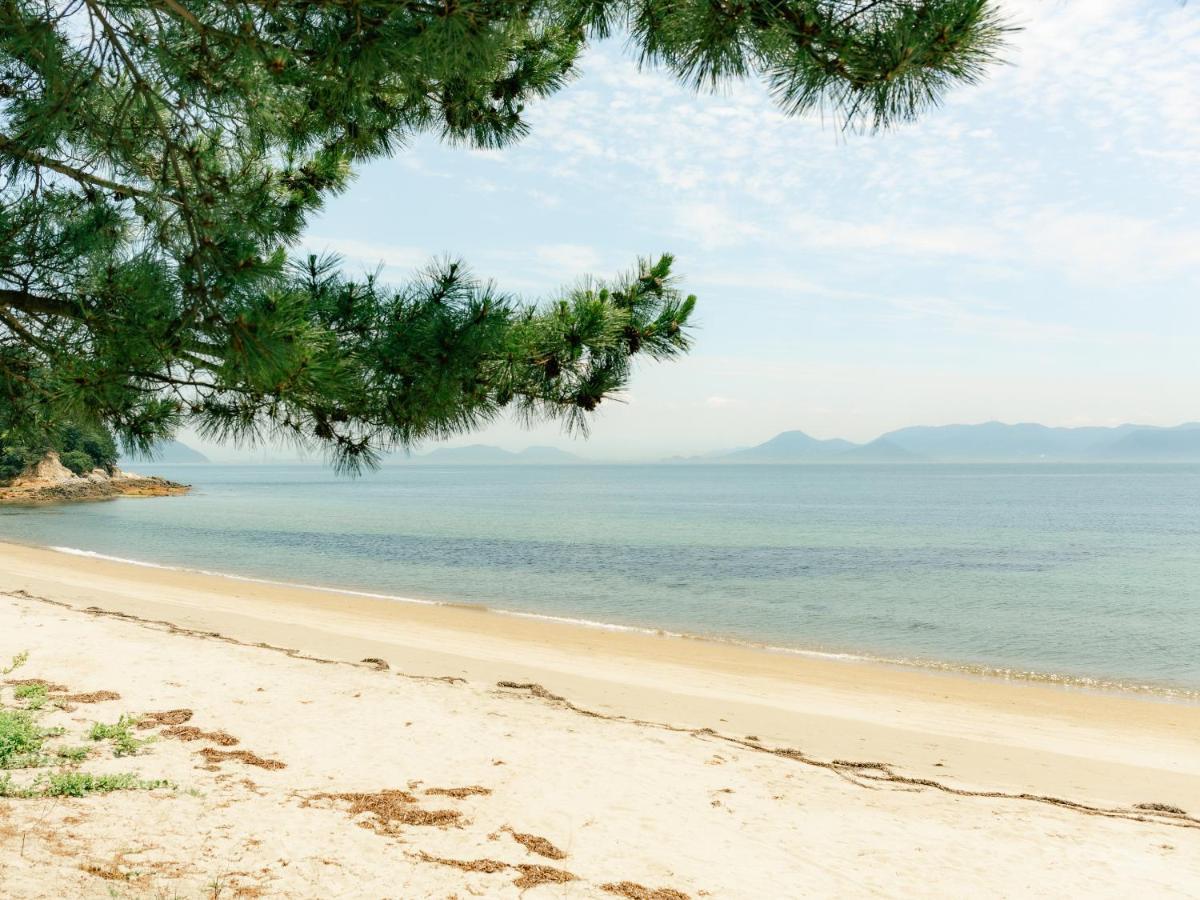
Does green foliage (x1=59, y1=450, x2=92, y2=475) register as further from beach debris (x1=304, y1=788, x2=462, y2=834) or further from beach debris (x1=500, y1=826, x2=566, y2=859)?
beach debris (x1=500, y1=826, x2=566, y2=859)

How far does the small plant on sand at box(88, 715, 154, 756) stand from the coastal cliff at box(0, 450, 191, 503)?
52.9 metres

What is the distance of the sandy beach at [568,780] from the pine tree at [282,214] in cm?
215

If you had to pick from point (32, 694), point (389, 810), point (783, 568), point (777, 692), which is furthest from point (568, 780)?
point (783, 568)

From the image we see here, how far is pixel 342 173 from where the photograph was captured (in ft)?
17.5

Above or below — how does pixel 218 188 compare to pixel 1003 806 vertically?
above

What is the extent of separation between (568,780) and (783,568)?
834 inches

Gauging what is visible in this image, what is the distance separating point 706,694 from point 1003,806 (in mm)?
4721

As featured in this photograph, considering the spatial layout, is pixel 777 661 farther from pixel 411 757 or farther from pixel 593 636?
pixel 411 757

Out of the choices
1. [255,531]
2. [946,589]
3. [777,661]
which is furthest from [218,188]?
[255,531]

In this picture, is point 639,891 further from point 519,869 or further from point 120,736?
point 120,736

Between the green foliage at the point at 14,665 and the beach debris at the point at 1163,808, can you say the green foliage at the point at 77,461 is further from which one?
the beach debris at the point at 1163,808

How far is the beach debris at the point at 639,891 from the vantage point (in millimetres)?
4184

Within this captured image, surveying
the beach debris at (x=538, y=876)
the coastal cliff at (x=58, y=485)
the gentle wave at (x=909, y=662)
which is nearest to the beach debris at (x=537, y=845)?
the beach debris at (x=538, y=876)

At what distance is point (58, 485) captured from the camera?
187ft
